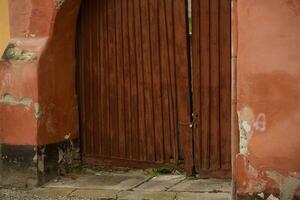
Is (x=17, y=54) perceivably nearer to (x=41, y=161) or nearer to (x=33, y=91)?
(x=33, y=91)

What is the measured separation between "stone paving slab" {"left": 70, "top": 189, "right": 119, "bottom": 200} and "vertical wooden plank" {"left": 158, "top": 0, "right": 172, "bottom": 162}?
896 mm

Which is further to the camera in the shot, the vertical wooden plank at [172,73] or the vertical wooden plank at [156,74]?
the vertical wooden plank at [156,74]

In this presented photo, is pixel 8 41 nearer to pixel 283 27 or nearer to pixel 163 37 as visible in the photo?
pixel 163 37

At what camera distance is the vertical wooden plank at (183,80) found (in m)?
6.63

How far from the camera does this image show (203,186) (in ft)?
20.7

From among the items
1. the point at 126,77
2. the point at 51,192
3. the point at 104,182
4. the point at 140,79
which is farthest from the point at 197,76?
the point at 51,192

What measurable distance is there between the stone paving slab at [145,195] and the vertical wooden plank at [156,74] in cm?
81

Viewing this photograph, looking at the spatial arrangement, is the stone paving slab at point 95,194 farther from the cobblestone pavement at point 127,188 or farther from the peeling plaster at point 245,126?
the peeling plaster at point 245,126

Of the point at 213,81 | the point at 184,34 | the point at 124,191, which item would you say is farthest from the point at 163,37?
the point at 124,191

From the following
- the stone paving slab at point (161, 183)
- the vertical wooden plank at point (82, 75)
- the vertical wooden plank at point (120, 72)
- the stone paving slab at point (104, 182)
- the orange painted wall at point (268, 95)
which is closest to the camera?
the orange painted wall at point (268, 95)

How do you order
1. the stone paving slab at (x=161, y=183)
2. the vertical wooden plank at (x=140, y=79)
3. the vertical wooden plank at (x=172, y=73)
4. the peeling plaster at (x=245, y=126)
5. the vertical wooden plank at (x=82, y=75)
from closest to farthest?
1. the peeling plaster at (x=245, y=126)
2. the stone paving slab at (x=161, y=183)
3. the vertical wooden plank at (x=172, y=73)
4. the vertical wooden plank at (x=140, y=79)
5. the vertical wooden plank at (x=82, y=75)

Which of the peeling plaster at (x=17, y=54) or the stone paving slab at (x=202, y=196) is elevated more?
the peeling plaster at (x=17, y=54)

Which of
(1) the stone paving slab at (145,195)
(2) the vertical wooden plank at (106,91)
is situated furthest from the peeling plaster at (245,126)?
(2) the vertical wooden plank at (106,91)

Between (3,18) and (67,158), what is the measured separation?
198 centimetres
